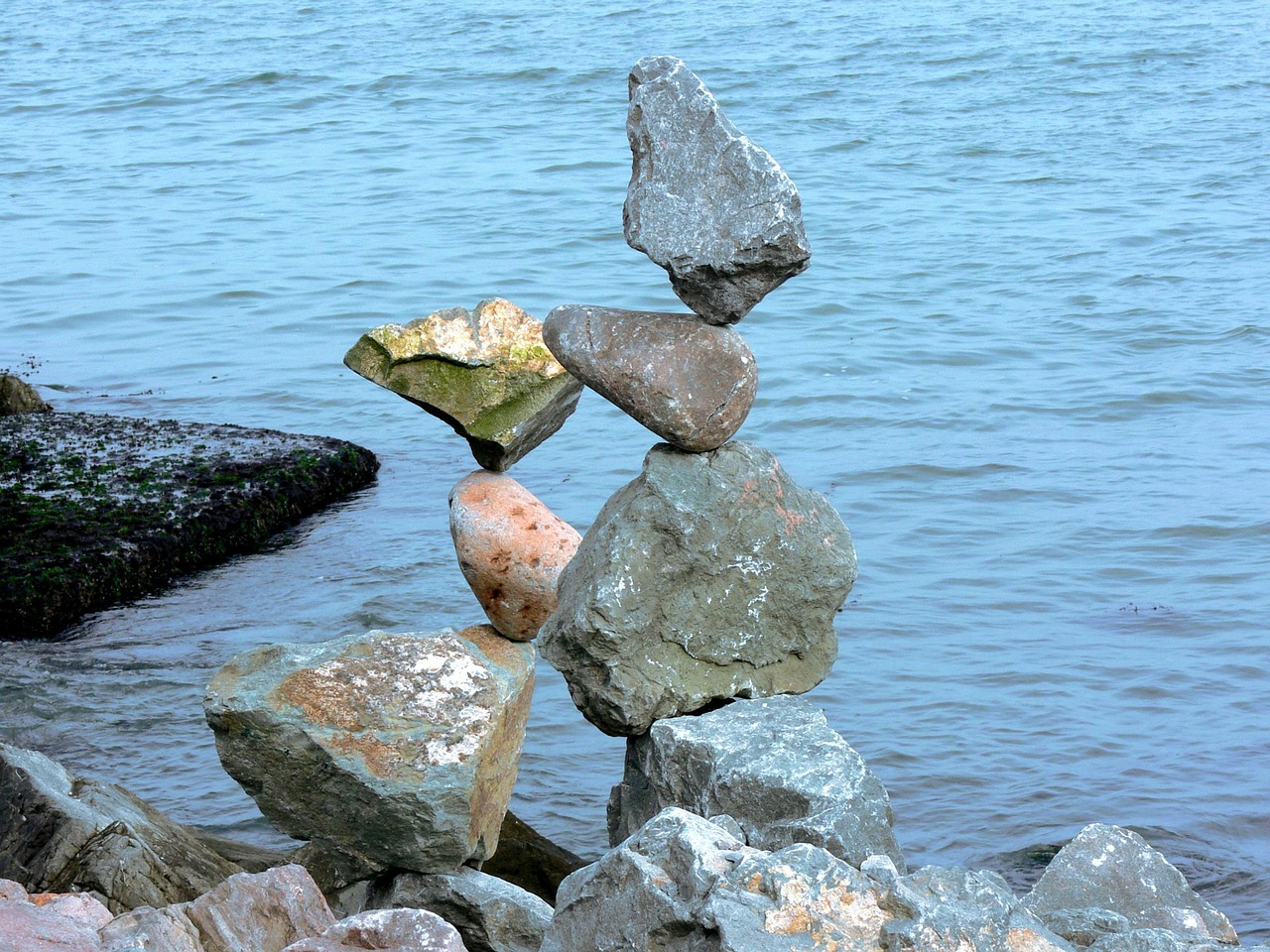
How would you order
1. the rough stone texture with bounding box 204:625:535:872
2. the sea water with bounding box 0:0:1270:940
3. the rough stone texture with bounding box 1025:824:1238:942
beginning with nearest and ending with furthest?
the rough stone texture with bounding box 1025:824:1238:942 < the rough stone texture with bounding box 204:625:535:872 < the sea water with bounding box 0:0:1270:940

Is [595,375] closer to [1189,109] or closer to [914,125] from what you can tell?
[914,125]

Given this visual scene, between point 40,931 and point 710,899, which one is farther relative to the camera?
point 710,899

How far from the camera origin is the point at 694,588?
4.39 meters

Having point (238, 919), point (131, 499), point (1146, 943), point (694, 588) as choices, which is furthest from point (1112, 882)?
point (131, 499)

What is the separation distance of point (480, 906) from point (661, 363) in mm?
1622

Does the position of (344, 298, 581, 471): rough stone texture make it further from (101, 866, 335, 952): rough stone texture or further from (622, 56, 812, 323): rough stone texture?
(101, 866, 335, 952): rough stone texture

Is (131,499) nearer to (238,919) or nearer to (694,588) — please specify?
(694,588)

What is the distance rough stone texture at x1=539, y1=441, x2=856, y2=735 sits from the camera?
14.1 feet

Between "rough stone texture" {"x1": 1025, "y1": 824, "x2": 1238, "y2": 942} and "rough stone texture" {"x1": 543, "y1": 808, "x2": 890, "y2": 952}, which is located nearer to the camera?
"rough stone texture" {"x1": 543, "y1": 808, "x2": 890, "y2": 952}

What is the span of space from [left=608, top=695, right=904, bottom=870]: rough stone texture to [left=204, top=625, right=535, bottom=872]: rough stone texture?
0.52 m

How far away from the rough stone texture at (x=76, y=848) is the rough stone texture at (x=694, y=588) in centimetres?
121

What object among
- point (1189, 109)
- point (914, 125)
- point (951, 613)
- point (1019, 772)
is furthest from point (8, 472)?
point (1189, 109)

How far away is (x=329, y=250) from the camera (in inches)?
536

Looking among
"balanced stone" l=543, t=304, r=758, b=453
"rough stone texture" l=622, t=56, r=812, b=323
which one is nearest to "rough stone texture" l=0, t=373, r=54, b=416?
"balanced stone" l=543, t=304, r=758, b=453
